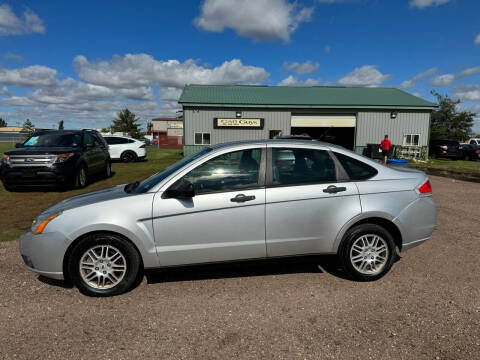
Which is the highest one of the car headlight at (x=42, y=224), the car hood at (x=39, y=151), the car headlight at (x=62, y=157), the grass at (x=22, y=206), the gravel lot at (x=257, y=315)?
the car hood at (x=39, y=151)

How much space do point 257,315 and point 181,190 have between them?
1422 millimetres

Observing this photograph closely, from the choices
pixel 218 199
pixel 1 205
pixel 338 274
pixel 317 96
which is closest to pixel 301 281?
pixel 338 274

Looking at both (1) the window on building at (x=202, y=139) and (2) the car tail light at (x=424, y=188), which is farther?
(1) the window on building at (x=202, y=139)

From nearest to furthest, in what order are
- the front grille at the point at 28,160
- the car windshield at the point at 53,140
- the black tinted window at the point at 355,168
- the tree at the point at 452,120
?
1. the black tinted window at the point at 355,168
2. the front grille at the point at 28,160
3. the car windshield at the point at 53,140
4. the tree at the point at 452,120

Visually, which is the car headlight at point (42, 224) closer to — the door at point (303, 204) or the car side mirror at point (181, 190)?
the car side mirror at point (181, 190)

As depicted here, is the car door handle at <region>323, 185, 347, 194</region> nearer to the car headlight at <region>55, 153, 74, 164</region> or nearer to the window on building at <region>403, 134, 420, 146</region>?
the car headlight at <region>55, 153, 74, 164</region>

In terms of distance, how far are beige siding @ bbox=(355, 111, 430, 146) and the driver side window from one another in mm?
22246

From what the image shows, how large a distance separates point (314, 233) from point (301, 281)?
2.08ft

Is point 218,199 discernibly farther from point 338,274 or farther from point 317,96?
point 317,96

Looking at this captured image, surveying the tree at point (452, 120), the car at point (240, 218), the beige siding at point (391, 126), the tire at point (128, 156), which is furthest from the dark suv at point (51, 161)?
the tree at point (452, 120)

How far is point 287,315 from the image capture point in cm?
302

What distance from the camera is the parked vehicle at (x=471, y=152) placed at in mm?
25219

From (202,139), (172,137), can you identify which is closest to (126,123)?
(172,137)

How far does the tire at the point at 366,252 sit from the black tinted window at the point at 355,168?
0.57m
